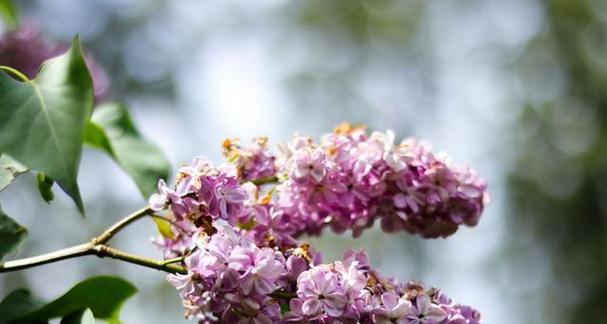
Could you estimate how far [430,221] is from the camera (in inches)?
37.5

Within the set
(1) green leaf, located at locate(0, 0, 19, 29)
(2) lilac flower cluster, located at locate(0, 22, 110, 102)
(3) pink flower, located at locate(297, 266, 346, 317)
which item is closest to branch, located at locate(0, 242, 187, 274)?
(3) pink flower, located at locate(297, 266, 346, 317)

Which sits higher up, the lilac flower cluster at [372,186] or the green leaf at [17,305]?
the lilac flower cluster at [372,186]

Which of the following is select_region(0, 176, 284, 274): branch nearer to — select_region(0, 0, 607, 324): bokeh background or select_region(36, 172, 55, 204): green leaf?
select_region(36, 172, 55, 204): green leaf

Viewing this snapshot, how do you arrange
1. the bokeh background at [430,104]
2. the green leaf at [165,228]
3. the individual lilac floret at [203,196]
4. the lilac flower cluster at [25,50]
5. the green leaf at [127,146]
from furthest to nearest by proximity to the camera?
the bokeh background at [430,104] < the lilac flower cluster at [25,50] < the green leaf at [127,146] < the green leaf at [165,228] < the individual lilac floret at [203,196]

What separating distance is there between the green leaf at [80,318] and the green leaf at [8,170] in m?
0.13

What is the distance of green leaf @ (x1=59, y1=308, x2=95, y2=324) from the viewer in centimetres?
74

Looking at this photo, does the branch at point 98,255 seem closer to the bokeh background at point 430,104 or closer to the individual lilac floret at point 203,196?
the individual lilac floret at point 203,196

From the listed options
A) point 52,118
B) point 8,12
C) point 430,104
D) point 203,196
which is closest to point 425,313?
point 203,196

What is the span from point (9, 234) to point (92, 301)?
0.13 meters

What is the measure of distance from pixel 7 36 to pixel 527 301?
807 cm

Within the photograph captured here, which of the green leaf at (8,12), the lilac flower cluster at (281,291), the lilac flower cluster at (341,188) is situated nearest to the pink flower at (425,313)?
the lilac flower cluster at (281,291)

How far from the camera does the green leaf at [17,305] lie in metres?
0.77

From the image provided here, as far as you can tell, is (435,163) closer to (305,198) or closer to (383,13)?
(305,198)

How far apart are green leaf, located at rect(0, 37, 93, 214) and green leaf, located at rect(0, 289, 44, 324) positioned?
0.17 meters
